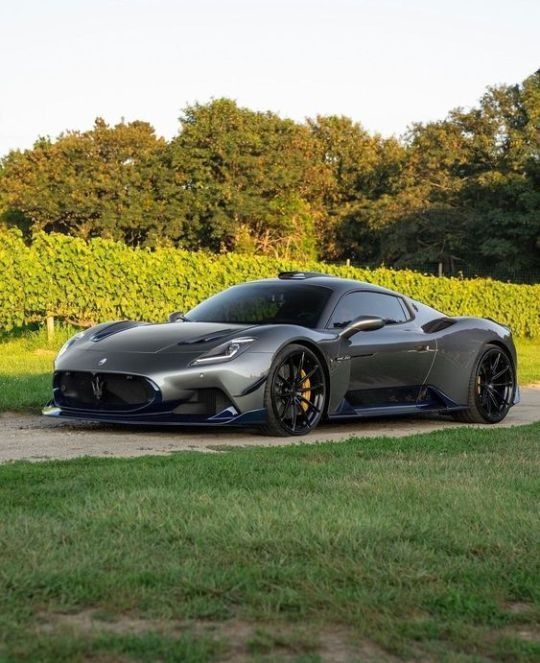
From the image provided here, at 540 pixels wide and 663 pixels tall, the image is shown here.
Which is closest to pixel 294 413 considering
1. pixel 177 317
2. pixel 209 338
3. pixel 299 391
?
pixel 299 391

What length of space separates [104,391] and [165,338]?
699mm

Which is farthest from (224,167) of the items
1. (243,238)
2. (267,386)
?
(267,386)

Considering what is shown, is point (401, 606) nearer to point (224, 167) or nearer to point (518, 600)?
point (518, 600)

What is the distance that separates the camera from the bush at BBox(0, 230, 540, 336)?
21.1 metres

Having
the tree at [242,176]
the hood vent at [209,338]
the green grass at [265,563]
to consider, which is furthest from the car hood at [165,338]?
the tree at [242,176]

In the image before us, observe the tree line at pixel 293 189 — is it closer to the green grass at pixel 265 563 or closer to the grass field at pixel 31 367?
the grass field at pixel 31 367

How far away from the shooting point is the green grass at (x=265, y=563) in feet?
11.5

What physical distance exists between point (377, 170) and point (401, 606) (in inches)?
2672

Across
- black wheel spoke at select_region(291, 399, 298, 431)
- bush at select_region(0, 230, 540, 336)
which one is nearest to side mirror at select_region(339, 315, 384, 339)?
black wheel spoke at select_region(291, 399, 298, 431)

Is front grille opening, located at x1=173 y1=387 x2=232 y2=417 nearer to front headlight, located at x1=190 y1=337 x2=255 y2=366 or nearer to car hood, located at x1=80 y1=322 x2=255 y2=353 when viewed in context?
front headlight, located at x1=190 y1=337 x2=255 y2=366

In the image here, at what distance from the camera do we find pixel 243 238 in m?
62.8

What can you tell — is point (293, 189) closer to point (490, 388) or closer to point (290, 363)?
point (490, 388)

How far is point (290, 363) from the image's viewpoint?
9930 mm

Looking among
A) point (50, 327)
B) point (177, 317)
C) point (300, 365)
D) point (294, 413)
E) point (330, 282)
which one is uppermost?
point (330, 282)
